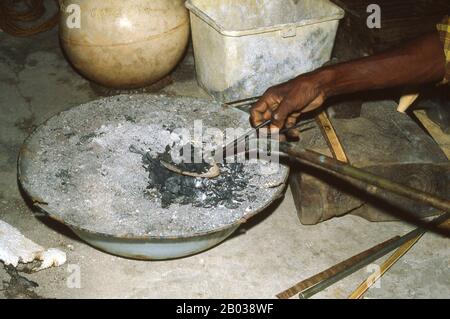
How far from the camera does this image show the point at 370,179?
1.99 meters

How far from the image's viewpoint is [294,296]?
2799 mm

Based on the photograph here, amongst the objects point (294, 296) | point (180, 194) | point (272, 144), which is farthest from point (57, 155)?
point (294, 296)

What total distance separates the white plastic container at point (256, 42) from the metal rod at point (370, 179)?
1.86m

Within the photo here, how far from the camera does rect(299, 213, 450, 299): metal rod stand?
2768mm

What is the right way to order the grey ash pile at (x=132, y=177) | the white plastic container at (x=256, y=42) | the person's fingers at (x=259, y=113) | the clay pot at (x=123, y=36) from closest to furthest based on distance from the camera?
the grey ash pile at (x=132, y=177), the person's fingers at (x=259, y=113), the white plastic container at (x=256, y=42), the clay pot at (x=123, y=36)

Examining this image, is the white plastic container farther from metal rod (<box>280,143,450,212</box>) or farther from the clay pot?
metal rod (<box>280,143,450,212</box>)

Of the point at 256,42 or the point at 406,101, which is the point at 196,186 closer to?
the point at 256,42

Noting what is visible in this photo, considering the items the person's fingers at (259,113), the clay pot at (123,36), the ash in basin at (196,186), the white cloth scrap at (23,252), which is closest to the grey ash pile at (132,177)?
the ash in basin at (196,186)

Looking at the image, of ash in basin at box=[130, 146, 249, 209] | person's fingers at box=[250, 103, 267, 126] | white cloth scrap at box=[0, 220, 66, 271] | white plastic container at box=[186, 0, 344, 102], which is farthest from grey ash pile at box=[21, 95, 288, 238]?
white plastic container at box=[186, 0, 344, 102]

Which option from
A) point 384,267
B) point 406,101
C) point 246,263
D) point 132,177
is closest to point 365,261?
point 384,267

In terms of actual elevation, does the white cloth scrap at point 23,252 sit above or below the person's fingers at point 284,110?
below

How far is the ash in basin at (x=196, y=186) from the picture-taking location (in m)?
2.54

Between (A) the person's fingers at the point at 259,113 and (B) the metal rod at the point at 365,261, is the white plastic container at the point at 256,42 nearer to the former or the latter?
(A) the person's fingers at the point at 259,113

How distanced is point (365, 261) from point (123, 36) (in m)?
3.10
